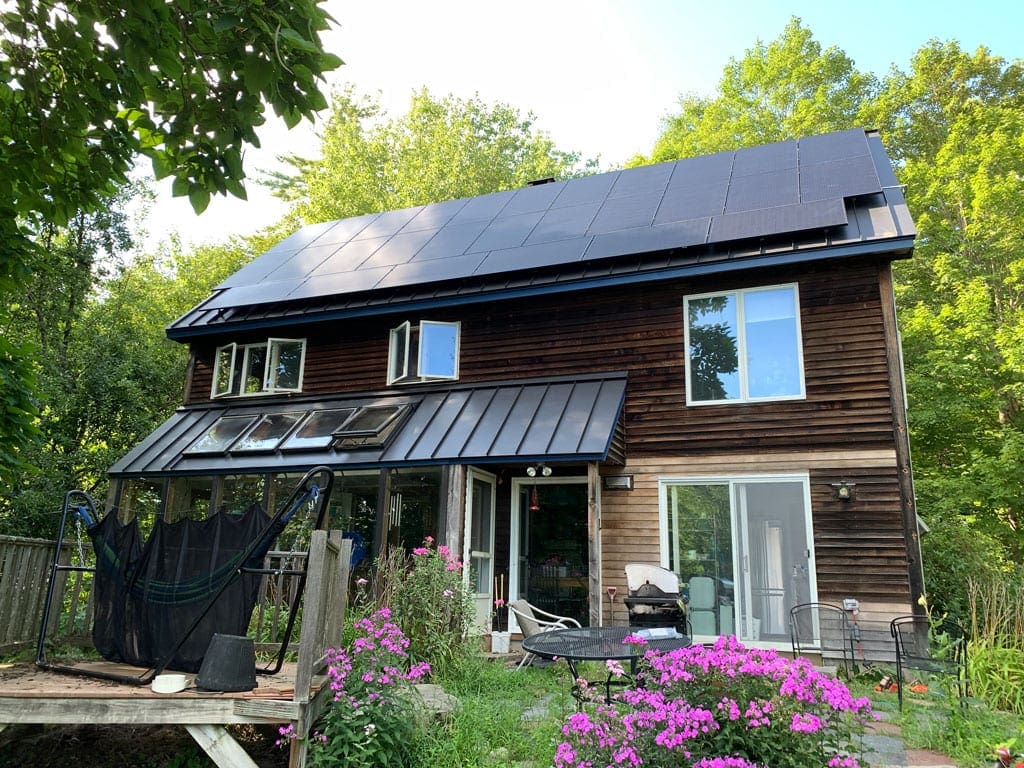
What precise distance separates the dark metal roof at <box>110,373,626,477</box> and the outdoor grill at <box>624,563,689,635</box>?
153cm

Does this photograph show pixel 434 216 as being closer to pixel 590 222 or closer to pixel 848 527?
pixel 590 222

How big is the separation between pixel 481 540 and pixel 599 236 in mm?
4556

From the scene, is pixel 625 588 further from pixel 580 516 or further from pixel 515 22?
pixel 515 22

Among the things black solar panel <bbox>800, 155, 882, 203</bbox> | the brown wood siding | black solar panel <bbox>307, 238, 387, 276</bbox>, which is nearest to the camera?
the brown wood siding

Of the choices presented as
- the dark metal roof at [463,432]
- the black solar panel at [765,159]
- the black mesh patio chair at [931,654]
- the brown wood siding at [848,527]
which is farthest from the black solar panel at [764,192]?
the black mesh patio chair at [931,654]

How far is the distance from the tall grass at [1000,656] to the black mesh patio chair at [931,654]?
10cm

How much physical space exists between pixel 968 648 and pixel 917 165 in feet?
49.9

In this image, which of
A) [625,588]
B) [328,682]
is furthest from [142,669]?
[625,588]

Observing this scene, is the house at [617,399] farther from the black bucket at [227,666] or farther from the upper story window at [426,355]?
the black bucket at [227,666]

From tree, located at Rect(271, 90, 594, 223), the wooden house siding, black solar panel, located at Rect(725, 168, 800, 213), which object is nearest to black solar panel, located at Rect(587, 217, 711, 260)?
the wooden house siding

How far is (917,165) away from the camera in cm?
1709

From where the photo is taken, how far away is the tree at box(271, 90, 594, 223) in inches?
954

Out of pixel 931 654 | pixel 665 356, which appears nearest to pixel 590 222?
pixel 665 356

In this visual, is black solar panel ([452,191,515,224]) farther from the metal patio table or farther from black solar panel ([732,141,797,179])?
the metal patio table
